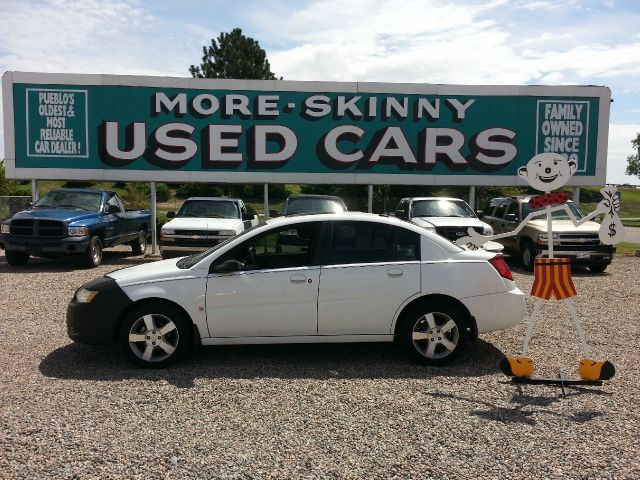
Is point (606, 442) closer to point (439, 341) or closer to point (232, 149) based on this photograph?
point (439, 341)

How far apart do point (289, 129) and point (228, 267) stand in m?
11.3

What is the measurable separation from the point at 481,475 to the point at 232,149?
1377 centimetres

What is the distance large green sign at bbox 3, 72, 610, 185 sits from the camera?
52.4 feet

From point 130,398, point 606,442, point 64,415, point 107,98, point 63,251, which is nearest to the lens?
point 606,442

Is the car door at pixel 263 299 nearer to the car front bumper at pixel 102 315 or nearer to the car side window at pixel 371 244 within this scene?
the car side window at pixel 371 244

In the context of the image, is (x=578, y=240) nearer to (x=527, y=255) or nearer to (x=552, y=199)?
(x=527, y=255)

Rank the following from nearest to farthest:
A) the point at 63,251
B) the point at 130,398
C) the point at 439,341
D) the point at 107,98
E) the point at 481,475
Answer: the point at 481,475 → the point at 130,398 → the point at 439,341 → the point at 63,251 → the point at 107,98

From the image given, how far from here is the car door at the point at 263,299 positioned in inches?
220

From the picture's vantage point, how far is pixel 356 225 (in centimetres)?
590

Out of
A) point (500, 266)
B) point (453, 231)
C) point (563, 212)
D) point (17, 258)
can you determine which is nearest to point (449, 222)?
point (453, 231)

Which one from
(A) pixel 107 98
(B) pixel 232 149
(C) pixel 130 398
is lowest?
(C) pixel 130 398

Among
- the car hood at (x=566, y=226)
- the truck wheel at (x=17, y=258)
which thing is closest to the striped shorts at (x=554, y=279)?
the car hood at (x=566, y=226)

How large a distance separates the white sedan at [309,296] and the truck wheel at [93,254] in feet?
25.6

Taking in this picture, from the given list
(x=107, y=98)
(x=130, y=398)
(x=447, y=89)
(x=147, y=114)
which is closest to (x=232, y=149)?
(x=147, y=114)
